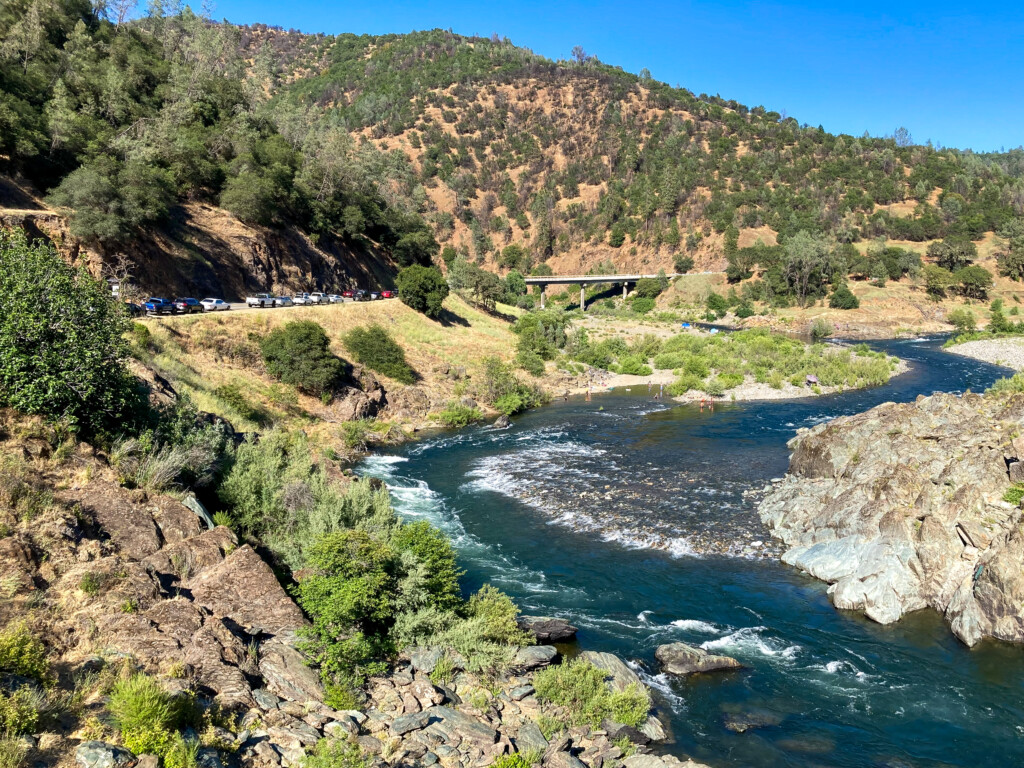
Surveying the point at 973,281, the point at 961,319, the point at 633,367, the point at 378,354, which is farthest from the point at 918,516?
the point at 973,281

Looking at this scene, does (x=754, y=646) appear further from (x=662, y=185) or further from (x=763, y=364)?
(x=662, y=185)

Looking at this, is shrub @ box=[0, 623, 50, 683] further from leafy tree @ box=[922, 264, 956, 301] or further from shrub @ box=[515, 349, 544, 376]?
leafy tree @ box=[922, 264, 956, 301]

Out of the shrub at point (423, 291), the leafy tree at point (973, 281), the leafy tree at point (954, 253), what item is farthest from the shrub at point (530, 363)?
the leafy tree at point (954, 253)

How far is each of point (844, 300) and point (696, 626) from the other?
350 ft

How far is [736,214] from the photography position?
150250 millimetres

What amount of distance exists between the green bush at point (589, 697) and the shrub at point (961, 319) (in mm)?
101434

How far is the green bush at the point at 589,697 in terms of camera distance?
1503 centimetres

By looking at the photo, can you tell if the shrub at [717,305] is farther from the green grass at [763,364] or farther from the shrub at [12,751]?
the shrub at [12,751]

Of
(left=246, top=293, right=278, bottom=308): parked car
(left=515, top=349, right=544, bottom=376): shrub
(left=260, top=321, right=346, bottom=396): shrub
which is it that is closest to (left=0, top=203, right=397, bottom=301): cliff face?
(left=246, top=293, right=278, bottom=308): parked car

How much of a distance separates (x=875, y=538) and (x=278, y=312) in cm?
4702

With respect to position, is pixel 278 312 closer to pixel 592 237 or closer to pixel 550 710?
pixel 550 710

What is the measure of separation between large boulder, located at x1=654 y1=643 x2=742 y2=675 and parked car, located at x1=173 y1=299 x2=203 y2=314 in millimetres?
44639

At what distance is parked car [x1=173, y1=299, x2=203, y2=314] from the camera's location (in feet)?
157

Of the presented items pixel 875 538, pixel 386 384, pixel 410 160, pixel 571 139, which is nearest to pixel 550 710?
pixel 875 538
